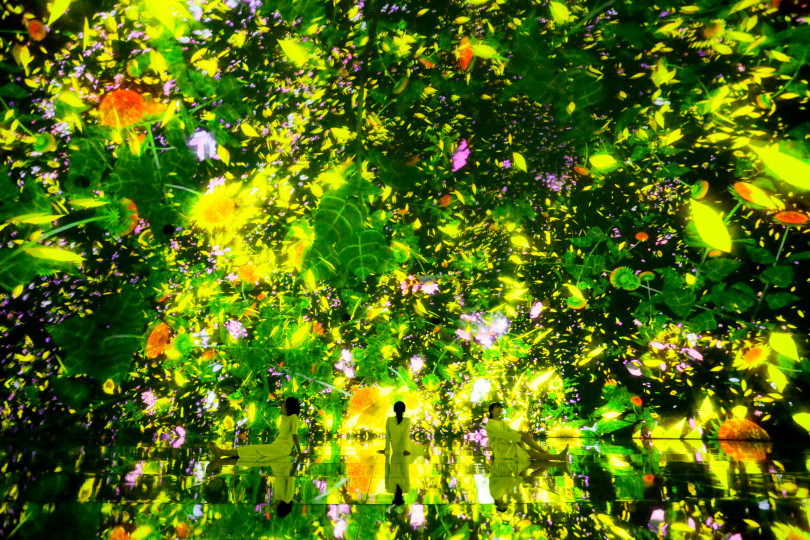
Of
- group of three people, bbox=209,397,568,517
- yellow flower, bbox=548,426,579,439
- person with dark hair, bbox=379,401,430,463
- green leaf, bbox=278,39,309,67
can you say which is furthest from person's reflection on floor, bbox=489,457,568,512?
yellow flower, bbox=548,426,579,439

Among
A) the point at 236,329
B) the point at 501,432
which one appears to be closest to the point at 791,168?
the point at 501,432

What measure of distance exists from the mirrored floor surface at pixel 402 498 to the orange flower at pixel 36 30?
118 inches

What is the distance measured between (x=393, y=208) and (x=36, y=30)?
9.66ft

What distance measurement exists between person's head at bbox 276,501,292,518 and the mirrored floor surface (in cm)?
1

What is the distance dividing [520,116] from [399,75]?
1.28m

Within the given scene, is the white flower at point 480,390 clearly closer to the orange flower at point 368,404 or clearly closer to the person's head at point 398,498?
the orange flower at point 368,404

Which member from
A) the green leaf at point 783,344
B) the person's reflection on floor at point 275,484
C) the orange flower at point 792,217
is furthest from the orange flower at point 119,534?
the green leaf at point 783,344

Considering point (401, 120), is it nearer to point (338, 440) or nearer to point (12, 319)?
point (12, 319)

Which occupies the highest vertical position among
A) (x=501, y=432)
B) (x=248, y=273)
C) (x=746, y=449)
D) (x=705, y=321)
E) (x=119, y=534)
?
(x=248, y=273)

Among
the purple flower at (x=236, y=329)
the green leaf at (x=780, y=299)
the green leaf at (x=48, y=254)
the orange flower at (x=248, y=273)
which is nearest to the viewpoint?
the green leaf at (x=48, y=254)

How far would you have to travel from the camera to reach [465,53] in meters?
3.22

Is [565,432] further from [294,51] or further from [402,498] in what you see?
[294,51]

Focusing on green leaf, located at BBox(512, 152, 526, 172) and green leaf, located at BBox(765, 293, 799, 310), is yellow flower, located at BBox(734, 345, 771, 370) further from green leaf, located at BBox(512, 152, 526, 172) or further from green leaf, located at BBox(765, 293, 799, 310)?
green leaf, located at BBox(512, 152, 526, 172)

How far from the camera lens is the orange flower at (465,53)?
3.14m
